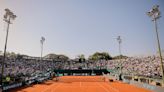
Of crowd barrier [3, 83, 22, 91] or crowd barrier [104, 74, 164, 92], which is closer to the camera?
crowd barrier [104, 74, 164, 92]

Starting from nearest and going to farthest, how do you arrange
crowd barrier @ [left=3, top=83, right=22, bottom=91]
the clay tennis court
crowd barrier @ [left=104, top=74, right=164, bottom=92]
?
crowd barrier @ [left=104, top=74, right=164, bottom=92], crowd barrier @ [left=3, top=83, right=22, bottom=91], the clay tennis court

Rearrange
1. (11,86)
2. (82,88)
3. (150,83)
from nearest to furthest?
(11,86) < (82,88) < (150,83)

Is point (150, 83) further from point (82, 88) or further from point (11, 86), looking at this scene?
point (11, 86)

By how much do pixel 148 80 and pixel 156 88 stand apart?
9.80 meters

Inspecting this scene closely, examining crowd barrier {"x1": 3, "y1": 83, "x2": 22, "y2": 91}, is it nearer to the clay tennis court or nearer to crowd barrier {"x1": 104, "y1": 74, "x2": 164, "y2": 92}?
the clay tennis court

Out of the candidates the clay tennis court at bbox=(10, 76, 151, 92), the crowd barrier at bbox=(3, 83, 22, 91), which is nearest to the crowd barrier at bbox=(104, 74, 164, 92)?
the clay tennis court at bbox=(10, 76, 151, 92)

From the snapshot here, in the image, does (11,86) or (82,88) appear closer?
(11,86)

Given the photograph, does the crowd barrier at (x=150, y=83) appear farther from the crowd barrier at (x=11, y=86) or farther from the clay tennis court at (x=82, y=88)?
the crowd barrier at (x=11, y=86)

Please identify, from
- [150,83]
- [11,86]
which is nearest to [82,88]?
[11,86]

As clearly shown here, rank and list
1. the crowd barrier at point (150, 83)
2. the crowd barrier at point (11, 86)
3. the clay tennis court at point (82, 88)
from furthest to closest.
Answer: the clay tennis court at point (82, 88)
the crowd barrier at point (11, 86)
the crowd barrier at point (150, 83)

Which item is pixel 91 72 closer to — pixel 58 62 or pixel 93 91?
pixel 58 62

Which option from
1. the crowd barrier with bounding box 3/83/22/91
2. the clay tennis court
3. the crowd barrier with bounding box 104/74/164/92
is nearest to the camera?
the crowd barrier with bounding box 104/74/164/92

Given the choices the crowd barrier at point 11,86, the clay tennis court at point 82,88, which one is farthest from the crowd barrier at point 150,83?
the crowd barrier at point 11,86

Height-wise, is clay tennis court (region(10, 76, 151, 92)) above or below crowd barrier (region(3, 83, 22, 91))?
below
